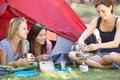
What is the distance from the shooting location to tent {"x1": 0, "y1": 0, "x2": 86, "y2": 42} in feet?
10.6

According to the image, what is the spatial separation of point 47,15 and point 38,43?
29 cm

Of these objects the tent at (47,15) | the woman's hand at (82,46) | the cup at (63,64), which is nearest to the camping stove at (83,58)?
the woman's hand at (82,46)

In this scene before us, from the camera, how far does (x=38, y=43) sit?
3205mm

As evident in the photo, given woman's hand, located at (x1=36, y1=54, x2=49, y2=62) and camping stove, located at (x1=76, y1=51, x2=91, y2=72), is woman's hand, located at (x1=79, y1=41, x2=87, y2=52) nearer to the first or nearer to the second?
camping stove, located at (x1=76, y1=51, x2=91, y2=72)

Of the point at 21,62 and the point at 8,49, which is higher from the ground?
the point at 8,49

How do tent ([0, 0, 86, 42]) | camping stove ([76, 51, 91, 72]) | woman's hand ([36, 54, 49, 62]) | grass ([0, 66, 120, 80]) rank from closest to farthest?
grass ([0, 66, 120, 80]) < camping stove ([76, 51, 91, 72]) < woman's hand ([36, 54, 49, 62]) < tent ([0, 0, 86, 42])

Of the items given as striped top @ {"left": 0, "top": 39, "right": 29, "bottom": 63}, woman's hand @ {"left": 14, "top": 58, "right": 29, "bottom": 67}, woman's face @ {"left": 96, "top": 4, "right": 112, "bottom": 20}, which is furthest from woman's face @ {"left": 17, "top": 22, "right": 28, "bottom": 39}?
woman's face @ {"left": 96, "top": 4, "right": 112, "bottom": 20}

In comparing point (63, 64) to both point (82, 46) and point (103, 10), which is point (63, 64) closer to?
point (82, 46)

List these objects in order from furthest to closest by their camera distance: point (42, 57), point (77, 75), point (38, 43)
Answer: point (38, 43), point (42, 57), point (77, 75)

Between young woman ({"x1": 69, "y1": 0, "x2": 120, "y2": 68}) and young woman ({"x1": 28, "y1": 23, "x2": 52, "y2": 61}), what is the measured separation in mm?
284

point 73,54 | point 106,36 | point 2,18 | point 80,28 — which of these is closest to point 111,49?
point 106,36

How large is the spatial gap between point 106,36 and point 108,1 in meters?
0.30

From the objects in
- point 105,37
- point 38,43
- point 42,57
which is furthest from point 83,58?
point 38,43

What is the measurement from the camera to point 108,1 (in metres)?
2.91
